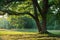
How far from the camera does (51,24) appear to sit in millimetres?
32594

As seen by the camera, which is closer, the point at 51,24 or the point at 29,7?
the point at 29,7

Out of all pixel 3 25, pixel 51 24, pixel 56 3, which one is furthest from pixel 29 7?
pixel 3 25

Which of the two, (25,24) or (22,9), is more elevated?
(22,9)

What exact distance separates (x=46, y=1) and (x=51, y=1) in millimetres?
758

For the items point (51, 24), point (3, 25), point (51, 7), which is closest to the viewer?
point (51, 7)

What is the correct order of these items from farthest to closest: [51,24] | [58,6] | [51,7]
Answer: [51,24] < [51,7] < [58,6]

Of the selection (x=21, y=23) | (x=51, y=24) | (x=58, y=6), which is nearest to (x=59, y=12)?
(x=58, y=6)

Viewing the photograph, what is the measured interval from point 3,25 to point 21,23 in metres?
2.95

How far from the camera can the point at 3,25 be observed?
34.7m

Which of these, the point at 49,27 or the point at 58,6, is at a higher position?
the point at 58,6

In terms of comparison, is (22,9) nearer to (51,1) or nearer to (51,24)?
(51,1)

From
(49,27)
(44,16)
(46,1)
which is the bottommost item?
(49,27)

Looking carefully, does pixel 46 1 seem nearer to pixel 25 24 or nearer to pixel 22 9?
pixel 22 9

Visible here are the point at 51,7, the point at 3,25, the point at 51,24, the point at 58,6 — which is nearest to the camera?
the point at 58,6
